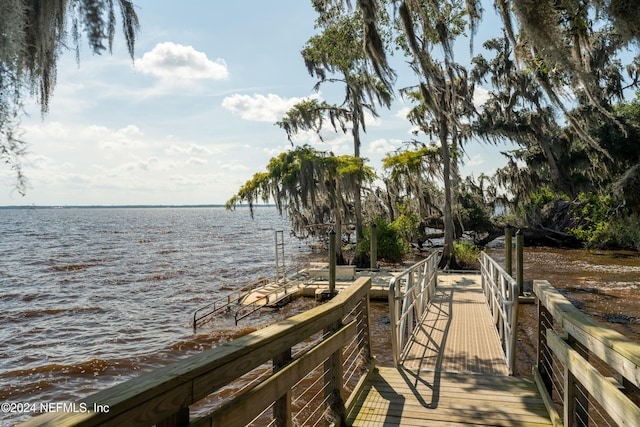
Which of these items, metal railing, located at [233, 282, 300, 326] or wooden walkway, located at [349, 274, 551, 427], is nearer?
wooden walkway, located at [349, 274, 551, 427]

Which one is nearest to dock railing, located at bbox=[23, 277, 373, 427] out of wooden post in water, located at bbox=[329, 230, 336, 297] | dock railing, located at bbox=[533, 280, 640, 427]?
dock railing, located at bbox=[533, 280, 640, 427]

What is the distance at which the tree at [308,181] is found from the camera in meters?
18.6

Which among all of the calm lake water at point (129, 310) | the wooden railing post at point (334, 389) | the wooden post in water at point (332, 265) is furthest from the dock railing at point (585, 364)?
the wooden post in water at point (332, 265)

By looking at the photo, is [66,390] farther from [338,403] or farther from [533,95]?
[533,95]

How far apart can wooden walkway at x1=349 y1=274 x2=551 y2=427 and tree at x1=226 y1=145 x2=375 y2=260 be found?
12721 millimetres

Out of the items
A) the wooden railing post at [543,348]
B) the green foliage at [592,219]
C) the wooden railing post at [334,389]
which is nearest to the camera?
the wooden railing post at [334,389]

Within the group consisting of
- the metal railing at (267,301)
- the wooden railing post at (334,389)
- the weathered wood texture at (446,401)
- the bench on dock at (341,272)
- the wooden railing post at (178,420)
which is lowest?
the metal railing at (267,301)

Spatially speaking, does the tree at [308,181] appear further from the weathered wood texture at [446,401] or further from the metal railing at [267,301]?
the weathered wood texture at [446,401]

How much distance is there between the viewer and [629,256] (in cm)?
2047

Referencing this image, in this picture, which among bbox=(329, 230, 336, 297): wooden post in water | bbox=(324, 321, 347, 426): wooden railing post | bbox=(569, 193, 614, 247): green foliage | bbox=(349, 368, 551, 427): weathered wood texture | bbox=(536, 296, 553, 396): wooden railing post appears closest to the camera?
bbox=(324, 321, 347, 426): wooden railing post

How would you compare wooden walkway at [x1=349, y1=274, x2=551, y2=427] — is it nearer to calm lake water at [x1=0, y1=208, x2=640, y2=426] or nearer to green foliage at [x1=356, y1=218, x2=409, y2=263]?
calm lake water at [x1=0, y1=208, x2=640, y2=426]

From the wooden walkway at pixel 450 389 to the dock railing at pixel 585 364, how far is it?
9.6 inches

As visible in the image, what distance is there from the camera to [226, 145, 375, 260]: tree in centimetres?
1862

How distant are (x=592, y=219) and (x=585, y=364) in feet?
73.1
